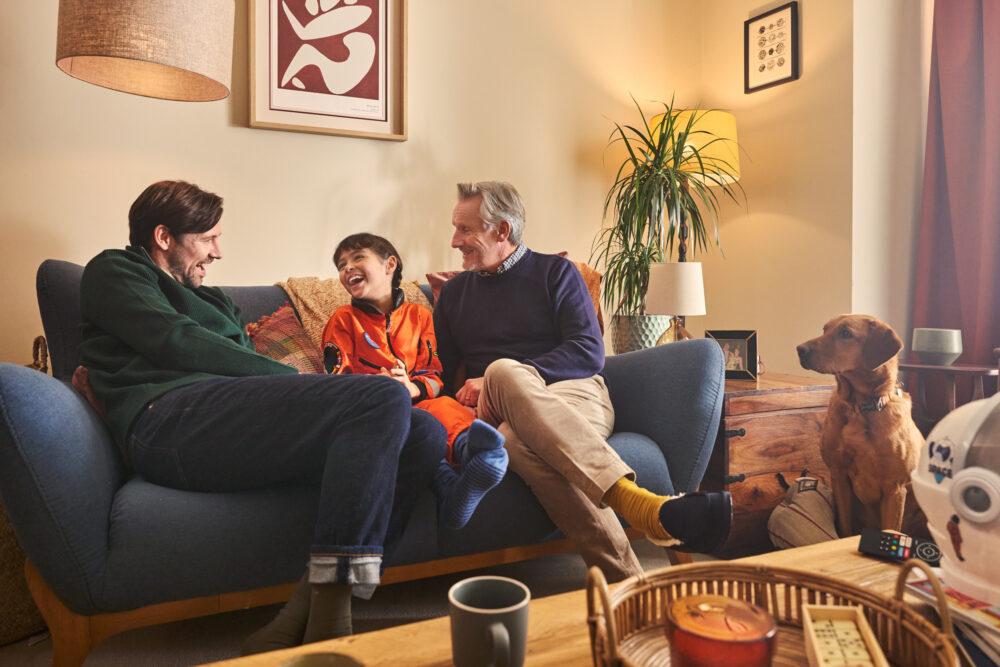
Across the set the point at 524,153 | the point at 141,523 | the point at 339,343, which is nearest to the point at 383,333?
the point at 339,343

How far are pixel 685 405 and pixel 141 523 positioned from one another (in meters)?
1.24

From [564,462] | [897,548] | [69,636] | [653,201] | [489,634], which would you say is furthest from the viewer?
[653,201]

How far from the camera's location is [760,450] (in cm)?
199

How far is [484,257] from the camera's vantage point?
2.01 m

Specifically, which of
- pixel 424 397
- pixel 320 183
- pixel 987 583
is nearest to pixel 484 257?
pixel 424 397

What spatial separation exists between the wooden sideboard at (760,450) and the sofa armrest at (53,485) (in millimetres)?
1566

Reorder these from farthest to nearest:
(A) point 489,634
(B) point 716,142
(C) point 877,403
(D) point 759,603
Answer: (B) point 716,142 < (C) point 877,403 < (D) point 759,603 < (A) point 489,634

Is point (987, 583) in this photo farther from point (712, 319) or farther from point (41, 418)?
point (712, 319)

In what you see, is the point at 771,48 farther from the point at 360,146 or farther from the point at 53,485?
the point at 53,485

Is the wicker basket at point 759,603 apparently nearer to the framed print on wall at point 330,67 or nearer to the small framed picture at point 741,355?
the small framed picture at point 741,355

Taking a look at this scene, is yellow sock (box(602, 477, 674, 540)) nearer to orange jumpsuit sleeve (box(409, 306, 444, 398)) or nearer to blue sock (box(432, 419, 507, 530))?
blue sock (box(432, 419, 507, 530))

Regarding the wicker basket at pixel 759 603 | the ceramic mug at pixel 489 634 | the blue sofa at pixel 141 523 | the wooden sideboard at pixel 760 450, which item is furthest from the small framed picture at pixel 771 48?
the ceramic mug at pixel 489 634

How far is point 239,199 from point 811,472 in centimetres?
210

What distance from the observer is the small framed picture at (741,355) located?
7.22 feet
